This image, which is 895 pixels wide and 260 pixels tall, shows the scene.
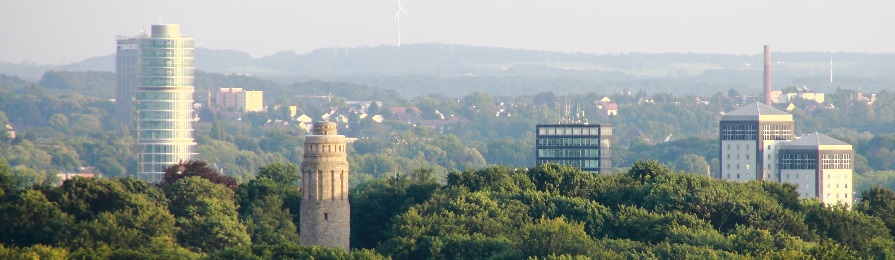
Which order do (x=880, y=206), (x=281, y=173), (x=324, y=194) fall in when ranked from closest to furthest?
(x=324, y=194) → (x=880, y=206) → (x=281, y=173)

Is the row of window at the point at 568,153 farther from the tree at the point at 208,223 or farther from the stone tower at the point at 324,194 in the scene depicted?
the stone tower at the point at 324,194

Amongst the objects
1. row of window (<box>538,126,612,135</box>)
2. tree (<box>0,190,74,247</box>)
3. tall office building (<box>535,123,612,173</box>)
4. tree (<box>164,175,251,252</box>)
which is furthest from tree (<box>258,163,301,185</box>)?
row of window (<box>538,126,612,135</box>)

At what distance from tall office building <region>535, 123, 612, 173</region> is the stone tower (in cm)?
8870

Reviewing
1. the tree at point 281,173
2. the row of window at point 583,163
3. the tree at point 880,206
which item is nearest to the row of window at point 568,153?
the row of window at point 583,163

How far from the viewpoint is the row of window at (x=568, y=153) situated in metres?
177

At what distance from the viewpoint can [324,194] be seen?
87.4 m

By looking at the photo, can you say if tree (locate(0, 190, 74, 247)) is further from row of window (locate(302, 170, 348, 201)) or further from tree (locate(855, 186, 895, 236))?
tree (locate(855, 186, 895, 236))

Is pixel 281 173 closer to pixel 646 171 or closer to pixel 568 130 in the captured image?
pixel 646 171

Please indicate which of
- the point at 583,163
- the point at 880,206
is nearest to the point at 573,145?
the point at 583,163

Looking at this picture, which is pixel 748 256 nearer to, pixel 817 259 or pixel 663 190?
pixel 817 259

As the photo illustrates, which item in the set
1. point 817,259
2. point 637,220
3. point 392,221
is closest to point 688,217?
point 637,220

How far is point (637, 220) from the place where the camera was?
94.7 metres

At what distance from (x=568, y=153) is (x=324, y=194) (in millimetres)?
92226

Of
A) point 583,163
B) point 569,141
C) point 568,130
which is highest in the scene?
point 568,130
